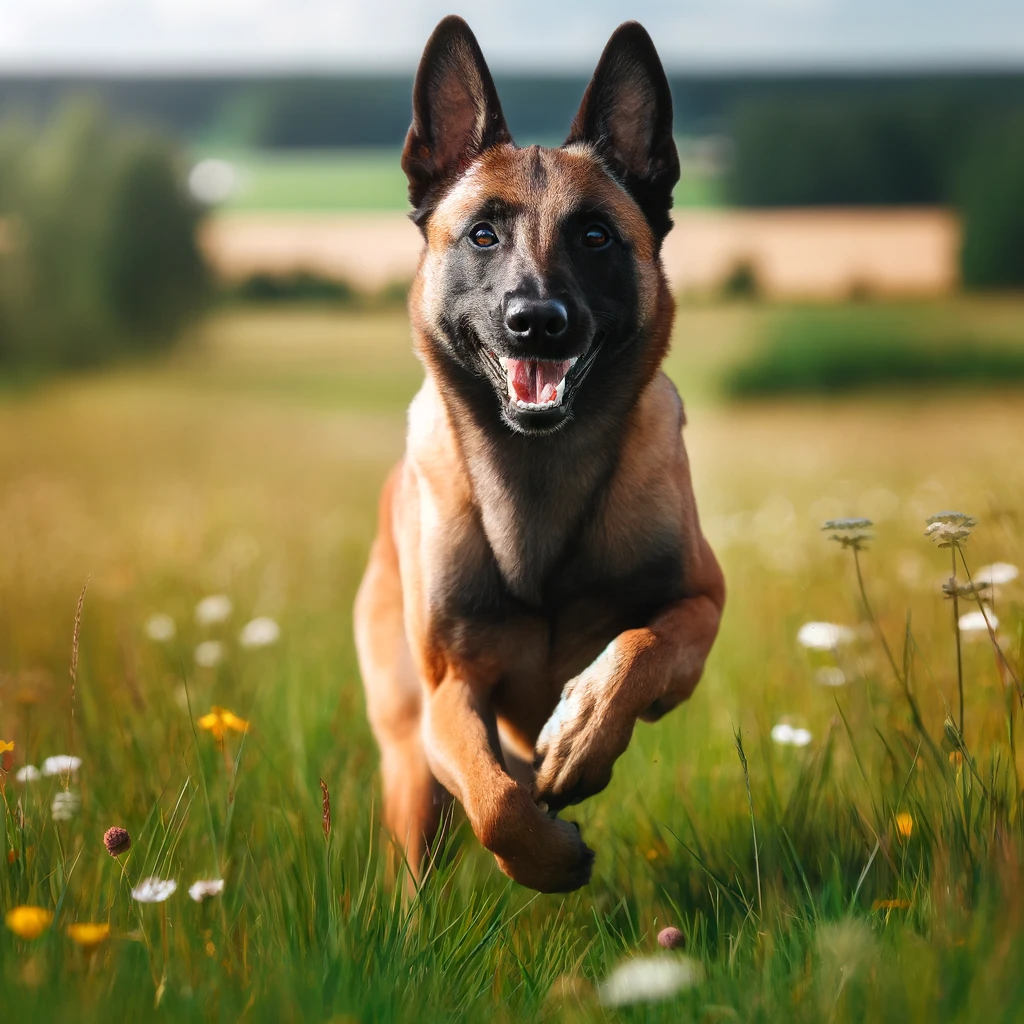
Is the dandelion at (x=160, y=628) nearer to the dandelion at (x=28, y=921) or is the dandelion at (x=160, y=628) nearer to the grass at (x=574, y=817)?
the grass at (x=574, y=817)

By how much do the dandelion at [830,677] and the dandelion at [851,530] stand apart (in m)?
0.92

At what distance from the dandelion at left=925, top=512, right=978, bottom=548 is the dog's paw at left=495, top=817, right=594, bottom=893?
3.68 ft

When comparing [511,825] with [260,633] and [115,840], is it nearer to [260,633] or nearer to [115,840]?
[115,840]

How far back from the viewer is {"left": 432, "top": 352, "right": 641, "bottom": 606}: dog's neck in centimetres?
317

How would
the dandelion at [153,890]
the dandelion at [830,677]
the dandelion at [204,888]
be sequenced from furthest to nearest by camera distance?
1. the dandelion at [830,677]
2. the dandelion at [204,888]
3. the dandelion at [153,890]

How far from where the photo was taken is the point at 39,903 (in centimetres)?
243

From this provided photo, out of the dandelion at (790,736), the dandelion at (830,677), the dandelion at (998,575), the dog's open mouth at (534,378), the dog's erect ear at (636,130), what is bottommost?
the dandelion at (830,677)

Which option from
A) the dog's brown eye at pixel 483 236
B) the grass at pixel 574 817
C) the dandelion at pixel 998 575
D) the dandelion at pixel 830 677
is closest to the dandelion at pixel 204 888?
the grass at pixel 574 817

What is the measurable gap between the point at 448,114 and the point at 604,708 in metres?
1.81

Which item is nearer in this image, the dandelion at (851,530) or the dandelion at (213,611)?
the dandelion at (851,530)

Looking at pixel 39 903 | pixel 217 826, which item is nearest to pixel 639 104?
pixel 217 826

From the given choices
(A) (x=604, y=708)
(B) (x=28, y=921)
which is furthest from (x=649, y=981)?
(B) (x=28, y=921)

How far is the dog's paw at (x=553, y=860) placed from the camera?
8.71 feet

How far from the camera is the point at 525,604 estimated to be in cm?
317
